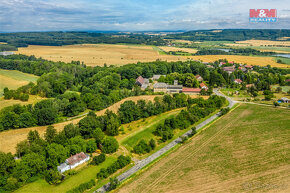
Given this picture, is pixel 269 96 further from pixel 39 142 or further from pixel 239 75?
pixel 39 142

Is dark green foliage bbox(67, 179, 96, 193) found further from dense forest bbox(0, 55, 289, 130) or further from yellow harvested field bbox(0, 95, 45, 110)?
yellow harvested field bbox(0, 95, 45, 110)

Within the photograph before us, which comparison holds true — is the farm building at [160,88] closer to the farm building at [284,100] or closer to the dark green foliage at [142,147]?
the dark green foliage at [142,147]

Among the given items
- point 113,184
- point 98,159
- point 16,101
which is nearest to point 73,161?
point 98,159

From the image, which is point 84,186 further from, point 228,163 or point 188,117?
point 188,117

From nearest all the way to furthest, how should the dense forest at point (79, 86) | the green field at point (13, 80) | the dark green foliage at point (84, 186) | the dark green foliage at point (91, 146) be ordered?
the dark green foliage at point (84, 186) < the dark green foliage at point (91, 146) < the dense forest at point (79, 86) < the green field at point (13, 80)

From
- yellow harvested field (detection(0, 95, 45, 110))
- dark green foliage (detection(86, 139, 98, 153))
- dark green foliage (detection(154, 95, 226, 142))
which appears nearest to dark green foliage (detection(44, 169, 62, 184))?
dark green foliage (detection(86, 139, 98, 153))

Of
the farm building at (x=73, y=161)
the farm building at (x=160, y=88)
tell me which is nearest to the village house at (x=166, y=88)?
the farm building at (x=160, y=88)
